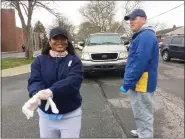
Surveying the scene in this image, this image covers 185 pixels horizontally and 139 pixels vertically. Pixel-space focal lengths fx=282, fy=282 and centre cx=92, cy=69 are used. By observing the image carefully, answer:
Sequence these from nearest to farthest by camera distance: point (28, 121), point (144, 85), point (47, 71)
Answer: point (47, 71) → point (144, 85) → point (28, 121)

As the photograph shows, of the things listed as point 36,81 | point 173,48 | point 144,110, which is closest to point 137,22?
point 144,110

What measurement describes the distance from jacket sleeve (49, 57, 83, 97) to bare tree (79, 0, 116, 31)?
73723mm

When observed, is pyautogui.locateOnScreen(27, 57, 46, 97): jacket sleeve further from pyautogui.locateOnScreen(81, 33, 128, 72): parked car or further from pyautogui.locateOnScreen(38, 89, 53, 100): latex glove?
pyautogui.locateOnScreen(81, 33, 128, 72): parked car

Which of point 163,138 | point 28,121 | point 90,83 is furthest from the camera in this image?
point 90,83

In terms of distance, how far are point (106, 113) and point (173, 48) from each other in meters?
12.5

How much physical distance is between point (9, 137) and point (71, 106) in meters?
2.06

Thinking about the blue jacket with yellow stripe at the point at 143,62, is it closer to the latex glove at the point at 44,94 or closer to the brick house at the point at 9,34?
the latex glove at the point at 44,94

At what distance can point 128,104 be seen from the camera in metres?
6.29

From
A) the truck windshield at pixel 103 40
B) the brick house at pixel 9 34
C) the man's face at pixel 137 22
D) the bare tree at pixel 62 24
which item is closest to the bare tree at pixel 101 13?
the brick house at pixel 9 34

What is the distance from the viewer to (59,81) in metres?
2.59

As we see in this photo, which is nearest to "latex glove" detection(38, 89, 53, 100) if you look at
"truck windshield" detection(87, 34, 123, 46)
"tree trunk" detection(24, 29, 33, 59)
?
"truck windshield" detection(87, 34, 123, 46)

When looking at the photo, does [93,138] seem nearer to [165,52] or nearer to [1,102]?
[1,102]

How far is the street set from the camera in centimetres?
447

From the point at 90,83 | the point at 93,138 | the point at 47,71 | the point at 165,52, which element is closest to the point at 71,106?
the point at 47,71
